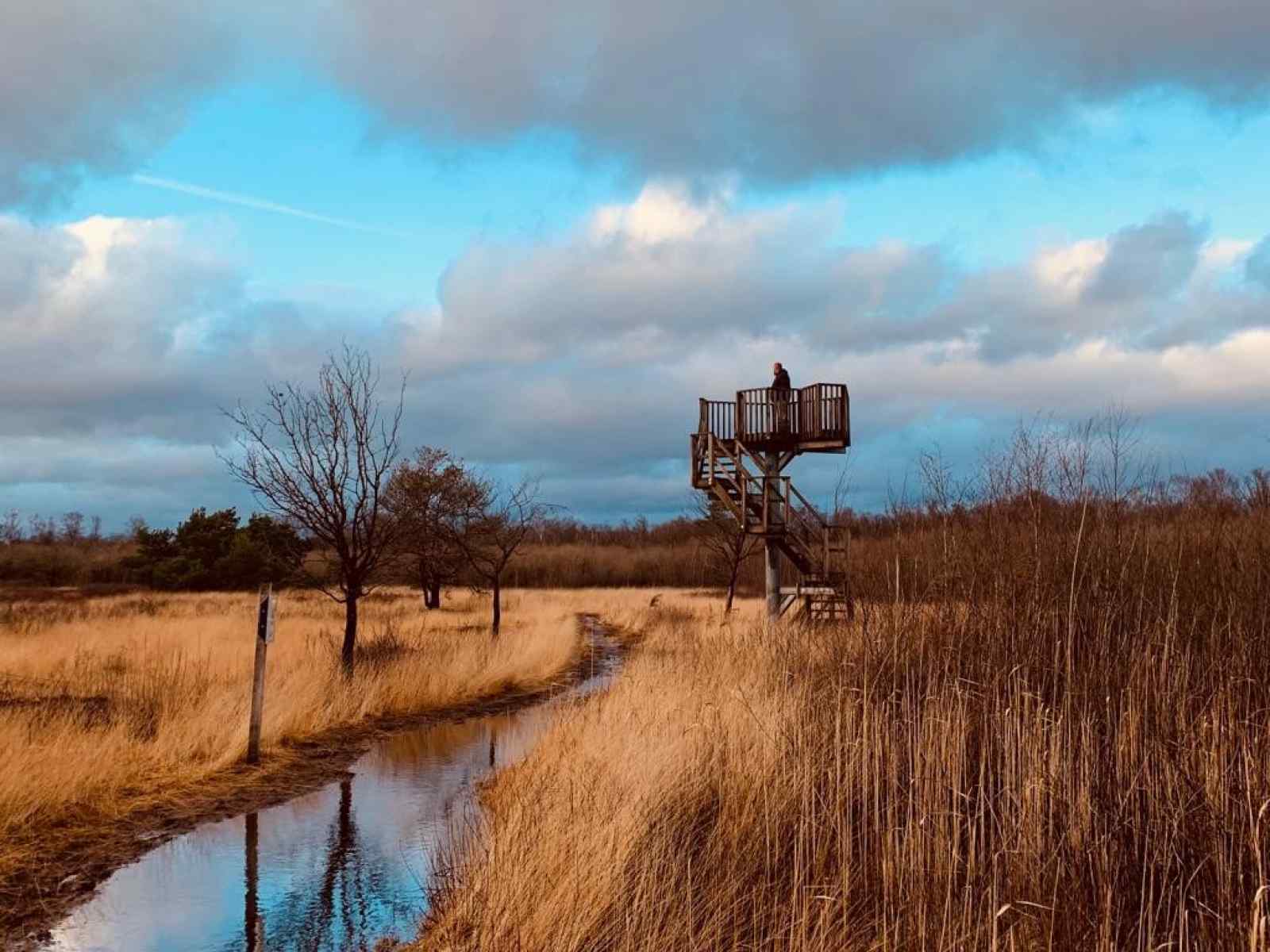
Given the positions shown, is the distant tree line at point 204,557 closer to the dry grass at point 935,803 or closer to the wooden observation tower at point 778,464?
the wooden observation tower at point 778,464

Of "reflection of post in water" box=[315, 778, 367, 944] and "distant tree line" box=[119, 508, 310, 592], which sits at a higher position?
"distant tree line" box=[119, 508, 310, 592]

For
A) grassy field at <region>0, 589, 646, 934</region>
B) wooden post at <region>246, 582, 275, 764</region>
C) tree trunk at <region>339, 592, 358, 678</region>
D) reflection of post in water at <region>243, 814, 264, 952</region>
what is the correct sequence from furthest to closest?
tree trunk at <region>339, 592, 358, 678</region>
wooden post at <region>246, 582, 275, 764</region>
grassy field at <region>0, 589, 646, 934</region>
reflection of post in water at <region>243, 814, 264, 952</region>

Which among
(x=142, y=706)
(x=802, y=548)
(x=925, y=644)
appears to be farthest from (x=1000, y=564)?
(x=802, y=548)

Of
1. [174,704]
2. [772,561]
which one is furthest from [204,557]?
[174,704]

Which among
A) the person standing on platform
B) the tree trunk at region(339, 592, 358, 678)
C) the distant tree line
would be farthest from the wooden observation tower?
the distant tree line

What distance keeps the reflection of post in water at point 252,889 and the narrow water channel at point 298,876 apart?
0.01 meters

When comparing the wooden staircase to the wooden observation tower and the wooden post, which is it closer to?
the wooden observation tower

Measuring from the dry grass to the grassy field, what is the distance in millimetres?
2988

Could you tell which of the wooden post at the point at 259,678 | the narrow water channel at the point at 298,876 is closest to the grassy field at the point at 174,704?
the wooden post at the point at 259,678

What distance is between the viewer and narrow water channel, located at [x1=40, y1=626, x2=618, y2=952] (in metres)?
5.90

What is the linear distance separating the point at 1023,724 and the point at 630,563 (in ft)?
188

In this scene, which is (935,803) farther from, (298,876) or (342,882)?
(298,876)

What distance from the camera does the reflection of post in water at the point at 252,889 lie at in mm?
5823

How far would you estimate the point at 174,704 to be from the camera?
464 inches
